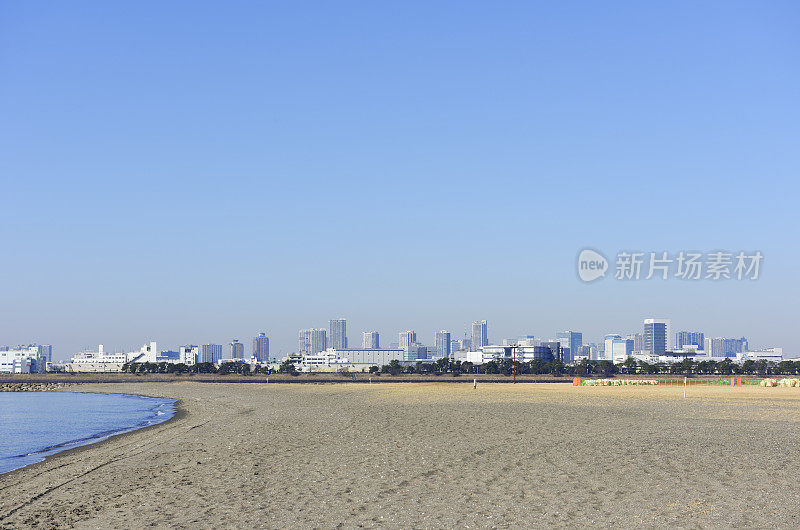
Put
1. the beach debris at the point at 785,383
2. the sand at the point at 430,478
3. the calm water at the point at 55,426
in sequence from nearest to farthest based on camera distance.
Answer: the sand at the point at 430,478 < the calm water at the point at 55,426 < the beach debris at the point at 785,383

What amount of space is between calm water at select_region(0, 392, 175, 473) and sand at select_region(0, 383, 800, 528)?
2798 mm

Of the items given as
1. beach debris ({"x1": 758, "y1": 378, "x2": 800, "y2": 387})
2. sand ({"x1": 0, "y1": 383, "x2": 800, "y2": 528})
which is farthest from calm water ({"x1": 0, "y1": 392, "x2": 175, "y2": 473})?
beach debris ({"x1": 758, "y1": 378, "x2": 800, "y2": 387})

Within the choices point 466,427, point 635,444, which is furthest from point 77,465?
point 635,444

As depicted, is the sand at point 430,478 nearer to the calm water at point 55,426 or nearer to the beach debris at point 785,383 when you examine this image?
the calm water at point 55,426

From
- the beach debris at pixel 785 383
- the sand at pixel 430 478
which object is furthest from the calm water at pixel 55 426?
the beach debris at pixel 785 383

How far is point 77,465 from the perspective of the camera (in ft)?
81.3

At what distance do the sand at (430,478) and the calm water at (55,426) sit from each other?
280 cm

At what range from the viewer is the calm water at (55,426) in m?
32.5

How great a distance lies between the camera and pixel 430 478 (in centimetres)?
1881

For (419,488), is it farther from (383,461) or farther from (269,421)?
(269,421)

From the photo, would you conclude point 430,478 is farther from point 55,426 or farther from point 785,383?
point 785,383

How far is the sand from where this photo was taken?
577 inches

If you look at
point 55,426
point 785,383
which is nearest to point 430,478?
point 55,426

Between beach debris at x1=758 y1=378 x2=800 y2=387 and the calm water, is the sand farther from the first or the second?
beach debris at x1=758 y1=378 x2=800 y2=387
